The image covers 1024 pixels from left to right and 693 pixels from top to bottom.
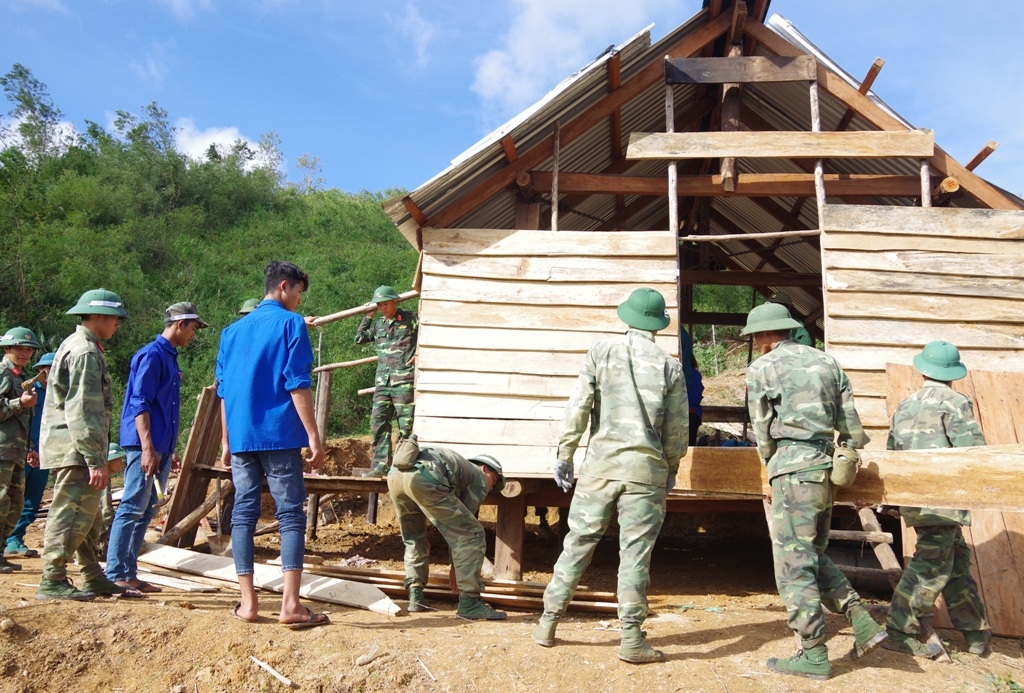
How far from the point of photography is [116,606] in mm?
4535

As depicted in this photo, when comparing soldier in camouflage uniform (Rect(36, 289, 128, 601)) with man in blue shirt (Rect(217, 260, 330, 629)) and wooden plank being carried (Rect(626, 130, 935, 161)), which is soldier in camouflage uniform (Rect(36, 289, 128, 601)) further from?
wooden plank being carried (Rect(626, 130, 935, 161))

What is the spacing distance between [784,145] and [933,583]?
4518 millimetres

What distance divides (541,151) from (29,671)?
240 inches

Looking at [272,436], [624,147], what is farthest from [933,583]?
[624,147]

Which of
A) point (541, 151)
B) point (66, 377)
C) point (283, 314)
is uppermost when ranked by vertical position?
point (541, 151)

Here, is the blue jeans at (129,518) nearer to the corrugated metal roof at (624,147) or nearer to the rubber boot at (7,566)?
the rubber boot at (7,566)

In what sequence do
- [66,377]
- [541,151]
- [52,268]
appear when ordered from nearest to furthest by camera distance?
1. [66,377]
2. [541,151]
3. [52,268]

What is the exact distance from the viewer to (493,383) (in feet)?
23.8

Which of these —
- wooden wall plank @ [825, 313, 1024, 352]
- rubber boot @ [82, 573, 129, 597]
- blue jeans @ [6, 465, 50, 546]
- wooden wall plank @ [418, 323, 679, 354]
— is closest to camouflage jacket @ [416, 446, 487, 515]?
wooden wall plank @ [418, 323, 679, 354]

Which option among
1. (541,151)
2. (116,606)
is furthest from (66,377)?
(541,151)

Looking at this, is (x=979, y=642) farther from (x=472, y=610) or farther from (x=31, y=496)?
(x=31, y=496)

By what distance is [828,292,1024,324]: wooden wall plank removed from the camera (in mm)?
7090

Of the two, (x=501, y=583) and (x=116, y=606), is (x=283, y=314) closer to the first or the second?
(x=116, y=606)

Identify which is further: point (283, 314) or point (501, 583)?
point (501, 583)
